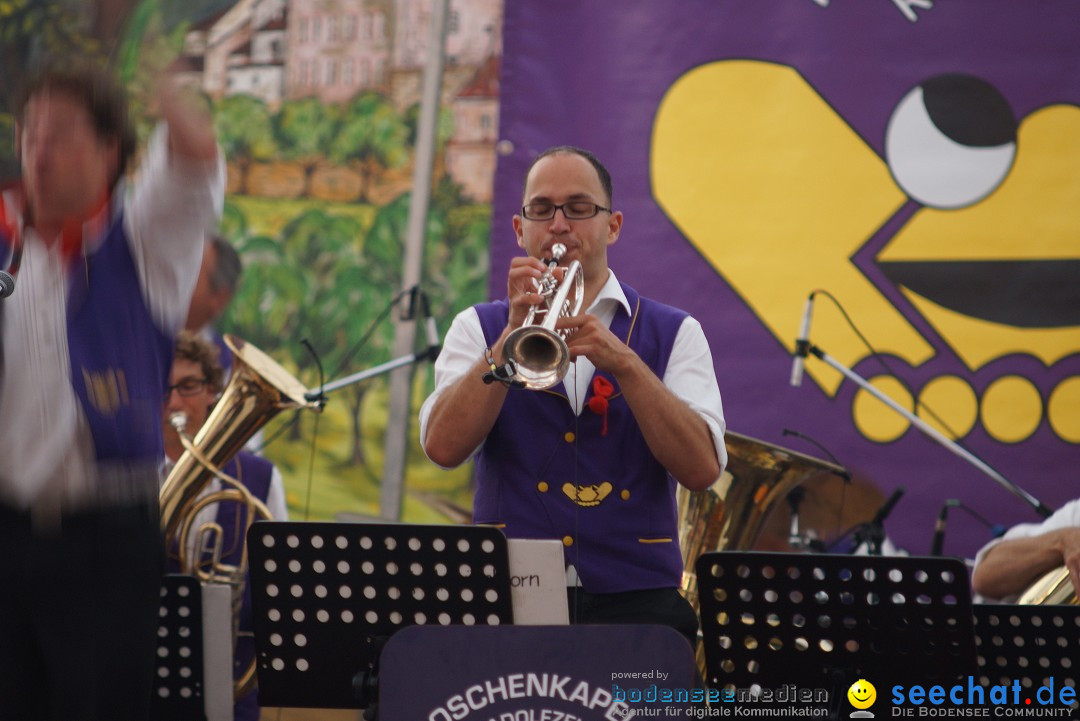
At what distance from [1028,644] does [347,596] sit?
5.44 ft

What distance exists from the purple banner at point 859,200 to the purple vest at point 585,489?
2180 mm

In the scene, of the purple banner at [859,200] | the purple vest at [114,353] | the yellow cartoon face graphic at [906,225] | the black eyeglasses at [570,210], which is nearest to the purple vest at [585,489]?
the black eyeglasses at [570,210]

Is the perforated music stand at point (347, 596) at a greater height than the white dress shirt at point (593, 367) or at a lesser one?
lesser

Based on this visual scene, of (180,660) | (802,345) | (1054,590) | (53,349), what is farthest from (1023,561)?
(53,349)

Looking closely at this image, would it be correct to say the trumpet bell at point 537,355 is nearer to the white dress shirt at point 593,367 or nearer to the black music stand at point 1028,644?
the white dress shirt at point 593,367

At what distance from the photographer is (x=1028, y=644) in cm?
294

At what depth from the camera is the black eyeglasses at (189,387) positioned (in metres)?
4.79

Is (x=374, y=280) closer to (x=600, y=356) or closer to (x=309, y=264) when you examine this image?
(x=309, y=264)

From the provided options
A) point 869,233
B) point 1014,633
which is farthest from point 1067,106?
point 1014,633

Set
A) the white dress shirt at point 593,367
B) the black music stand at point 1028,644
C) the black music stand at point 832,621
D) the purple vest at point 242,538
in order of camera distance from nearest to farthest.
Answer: the black music stand at point 832,621
the black music stand at point 1028,644
the white dress shirt at point 593,367
the purple vest at point 242,538

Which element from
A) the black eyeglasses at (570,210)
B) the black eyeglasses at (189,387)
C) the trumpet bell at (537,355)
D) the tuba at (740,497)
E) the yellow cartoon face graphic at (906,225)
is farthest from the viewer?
the yellow cartoon face graphic at (906,225)

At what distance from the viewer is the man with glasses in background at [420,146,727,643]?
310 centimetres

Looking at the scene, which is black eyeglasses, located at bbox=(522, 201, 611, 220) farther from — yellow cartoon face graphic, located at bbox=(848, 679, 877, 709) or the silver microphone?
the silver microphone

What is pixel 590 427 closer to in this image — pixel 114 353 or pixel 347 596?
pixel 347 596
